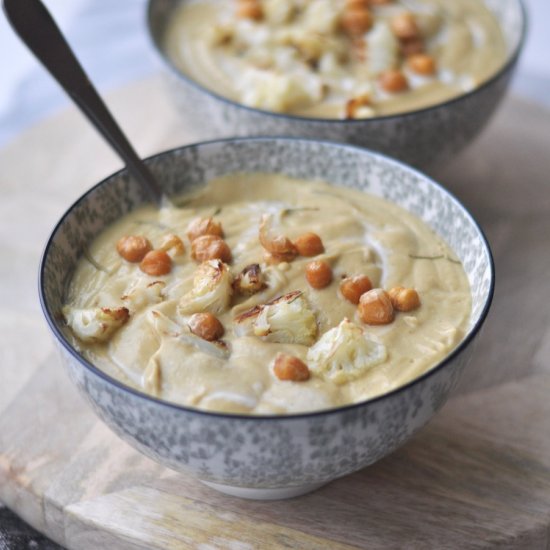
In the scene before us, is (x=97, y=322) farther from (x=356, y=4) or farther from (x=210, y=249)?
(x=356, y=4)

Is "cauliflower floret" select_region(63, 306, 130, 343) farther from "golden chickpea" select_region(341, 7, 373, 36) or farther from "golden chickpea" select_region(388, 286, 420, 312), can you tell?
"golden chickpea" select_region(341, 7, 373, 36)

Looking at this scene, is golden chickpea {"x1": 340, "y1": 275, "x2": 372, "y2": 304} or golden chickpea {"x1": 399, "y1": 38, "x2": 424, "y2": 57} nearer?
golden chickpea {"x1": 340, "y1": 275, "x2": 372, "y2": 304}

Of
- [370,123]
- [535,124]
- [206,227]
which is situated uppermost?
[206,227]

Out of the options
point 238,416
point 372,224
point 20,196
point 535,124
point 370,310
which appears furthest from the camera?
point 535,124

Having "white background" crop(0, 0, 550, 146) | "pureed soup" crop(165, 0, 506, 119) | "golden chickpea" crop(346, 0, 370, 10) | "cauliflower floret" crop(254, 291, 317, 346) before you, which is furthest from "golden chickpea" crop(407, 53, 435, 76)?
"cauliflower floret" crop(254, 291, 317, 346)

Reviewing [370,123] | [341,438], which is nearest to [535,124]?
[370,123]

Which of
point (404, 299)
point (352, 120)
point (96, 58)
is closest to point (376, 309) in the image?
point (404, 299)

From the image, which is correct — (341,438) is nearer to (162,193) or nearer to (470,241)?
(470,241)
